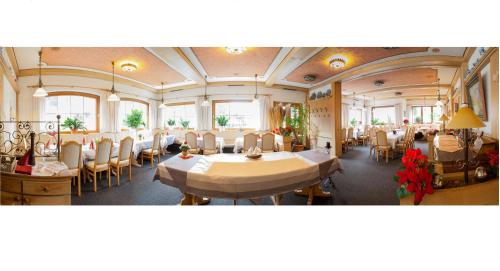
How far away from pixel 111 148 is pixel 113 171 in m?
0.32

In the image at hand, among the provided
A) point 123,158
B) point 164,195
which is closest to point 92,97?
point 123,158

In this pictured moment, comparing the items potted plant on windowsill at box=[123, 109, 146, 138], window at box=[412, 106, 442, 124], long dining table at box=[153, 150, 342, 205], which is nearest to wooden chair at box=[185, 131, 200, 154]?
potted plant on windowsill at box=[123, 109, 146, 138]

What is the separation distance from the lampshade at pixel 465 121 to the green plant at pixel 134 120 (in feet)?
7.90

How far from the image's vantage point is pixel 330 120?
12.9 feet

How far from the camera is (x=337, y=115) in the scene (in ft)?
12.7

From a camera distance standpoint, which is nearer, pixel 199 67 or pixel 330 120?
pixel 199 67

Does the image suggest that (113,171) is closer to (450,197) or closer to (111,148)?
(111,148)

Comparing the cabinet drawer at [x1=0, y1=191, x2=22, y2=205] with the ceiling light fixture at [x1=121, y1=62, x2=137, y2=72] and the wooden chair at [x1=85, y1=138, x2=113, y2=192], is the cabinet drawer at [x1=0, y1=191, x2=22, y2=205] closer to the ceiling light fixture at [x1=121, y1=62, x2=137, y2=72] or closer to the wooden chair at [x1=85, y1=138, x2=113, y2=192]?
the wooden chair at [x1=85, y1=138, x2=113, y2=192]

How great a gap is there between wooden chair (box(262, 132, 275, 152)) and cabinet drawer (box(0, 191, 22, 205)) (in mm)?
1817

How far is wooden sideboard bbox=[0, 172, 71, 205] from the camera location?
43.7 inches

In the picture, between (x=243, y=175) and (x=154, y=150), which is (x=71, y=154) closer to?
(x=154, y=150)

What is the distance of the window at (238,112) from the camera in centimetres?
278

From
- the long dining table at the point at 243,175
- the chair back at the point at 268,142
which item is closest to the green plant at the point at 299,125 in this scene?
the chair back at the point at 268,142
